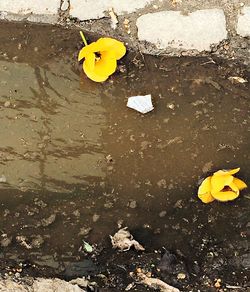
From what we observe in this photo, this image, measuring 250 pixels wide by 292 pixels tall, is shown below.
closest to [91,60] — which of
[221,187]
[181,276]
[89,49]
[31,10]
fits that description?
[89,49]

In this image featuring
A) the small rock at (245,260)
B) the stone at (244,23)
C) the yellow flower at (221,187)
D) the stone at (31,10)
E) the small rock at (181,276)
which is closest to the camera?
the small rock at (181,276)

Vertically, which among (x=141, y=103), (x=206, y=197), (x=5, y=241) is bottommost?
(x=5, y=241)

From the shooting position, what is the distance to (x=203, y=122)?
404 centimetres

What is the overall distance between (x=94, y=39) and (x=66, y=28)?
219mm

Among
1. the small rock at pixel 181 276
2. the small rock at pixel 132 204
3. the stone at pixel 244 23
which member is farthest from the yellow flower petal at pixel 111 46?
the small rock at pixel 181 276

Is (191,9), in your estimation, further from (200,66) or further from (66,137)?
(66,137)

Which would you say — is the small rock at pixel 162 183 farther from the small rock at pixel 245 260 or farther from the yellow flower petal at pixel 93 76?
the yellow flower petal at pixel 93 76

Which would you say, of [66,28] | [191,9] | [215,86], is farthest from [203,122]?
[66,28]

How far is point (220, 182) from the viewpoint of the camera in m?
3.67

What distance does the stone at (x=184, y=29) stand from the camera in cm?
416

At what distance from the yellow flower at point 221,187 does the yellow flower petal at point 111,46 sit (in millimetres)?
1037

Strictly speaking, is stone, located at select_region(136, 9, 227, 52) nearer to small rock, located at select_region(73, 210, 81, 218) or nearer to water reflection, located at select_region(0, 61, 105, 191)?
water reflection, located at select_region(0, 61, 105, 191)

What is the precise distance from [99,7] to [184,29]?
2.01 feet

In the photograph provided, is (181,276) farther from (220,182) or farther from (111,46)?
(111,46)
